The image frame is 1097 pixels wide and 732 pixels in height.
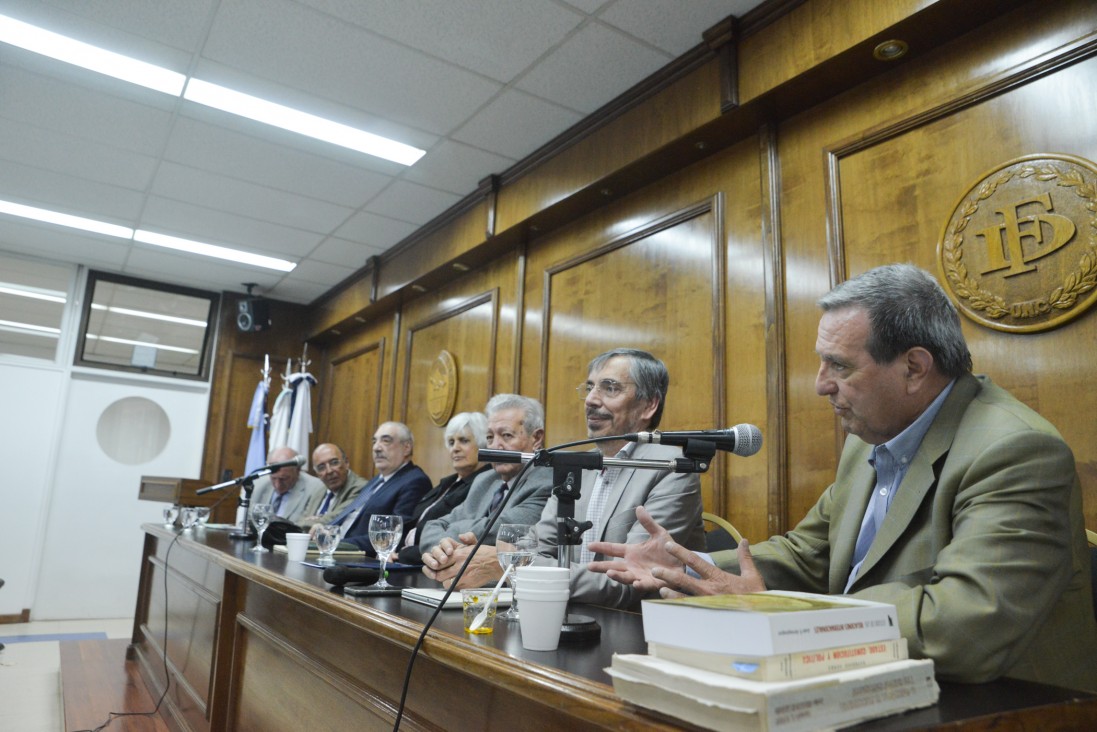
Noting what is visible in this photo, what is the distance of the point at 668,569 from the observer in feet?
3.94

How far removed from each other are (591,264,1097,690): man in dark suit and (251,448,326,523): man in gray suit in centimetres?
370

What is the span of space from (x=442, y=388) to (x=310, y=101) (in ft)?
6.56

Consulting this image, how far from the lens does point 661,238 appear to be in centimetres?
319

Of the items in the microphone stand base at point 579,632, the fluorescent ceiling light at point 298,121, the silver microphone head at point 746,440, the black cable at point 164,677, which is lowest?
the black cable at point 164,677

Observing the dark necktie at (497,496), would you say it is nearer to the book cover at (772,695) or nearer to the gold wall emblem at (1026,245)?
the gold wall emblem at (1026,245)

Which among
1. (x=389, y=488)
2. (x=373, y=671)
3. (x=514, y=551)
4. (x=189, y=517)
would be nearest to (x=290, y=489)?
(x=189, y=517)

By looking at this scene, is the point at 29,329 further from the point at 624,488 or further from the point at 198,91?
the point at 624,488

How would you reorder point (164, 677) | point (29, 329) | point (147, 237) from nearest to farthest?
1. point (164, 677)
2. point (147, 237)
3. point (29, 329)

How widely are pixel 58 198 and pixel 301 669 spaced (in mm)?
4260

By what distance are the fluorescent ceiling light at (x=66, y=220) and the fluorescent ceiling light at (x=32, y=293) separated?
3.85 feet

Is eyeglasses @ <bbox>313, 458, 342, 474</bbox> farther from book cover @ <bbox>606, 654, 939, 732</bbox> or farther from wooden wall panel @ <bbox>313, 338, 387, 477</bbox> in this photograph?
book cover @ <bbox>606, 654, 939, 732</bbox>

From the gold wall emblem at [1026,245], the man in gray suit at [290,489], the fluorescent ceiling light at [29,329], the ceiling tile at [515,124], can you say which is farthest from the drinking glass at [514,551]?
the fluorescent ceiling light at [29,329]

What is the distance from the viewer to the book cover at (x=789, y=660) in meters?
0.63

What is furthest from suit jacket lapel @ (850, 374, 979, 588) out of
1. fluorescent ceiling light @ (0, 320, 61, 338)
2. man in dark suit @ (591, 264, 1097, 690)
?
fluorescent ceiling light @ (0, 320, 61, 338)
